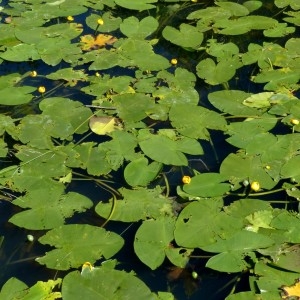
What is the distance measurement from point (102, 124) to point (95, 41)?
110 centimetres

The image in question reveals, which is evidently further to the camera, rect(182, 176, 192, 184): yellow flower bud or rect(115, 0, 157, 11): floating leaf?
rect(115, 0, 157, 11): floating leaf

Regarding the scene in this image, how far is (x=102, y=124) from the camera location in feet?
10.2

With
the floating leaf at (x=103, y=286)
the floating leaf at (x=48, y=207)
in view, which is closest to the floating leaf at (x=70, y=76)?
the floating leaf at (x=48, y=207)

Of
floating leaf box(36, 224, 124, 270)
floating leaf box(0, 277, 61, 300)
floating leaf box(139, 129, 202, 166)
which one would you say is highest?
floating leaf box(139, 129, 202, 166)

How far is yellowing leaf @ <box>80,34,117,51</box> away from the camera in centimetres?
390

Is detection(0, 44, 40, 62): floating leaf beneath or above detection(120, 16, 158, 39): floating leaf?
beneath

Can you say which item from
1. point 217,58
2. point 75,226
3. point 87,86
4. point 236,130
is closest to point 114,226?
point 75,226

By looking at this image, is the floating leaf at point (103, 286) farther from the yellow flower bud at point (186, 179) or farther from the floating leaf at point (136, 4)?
the floating leaf at point (136, 4)

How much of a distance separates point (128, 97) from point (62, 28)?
3.83 ft

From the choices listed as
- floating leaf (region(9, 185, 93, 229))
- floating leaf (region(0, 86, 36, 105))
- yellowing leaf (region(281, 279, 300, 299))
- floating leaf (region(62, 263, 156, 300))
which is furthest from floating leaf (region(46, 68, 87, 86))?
yellowing leaf (region(281, 279, 300, 299))

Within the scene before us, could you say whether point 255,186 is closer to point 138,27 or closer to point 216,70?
point 216,70

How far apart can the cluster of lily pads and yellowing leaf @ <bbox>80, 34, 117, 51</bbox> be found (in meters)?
0.01

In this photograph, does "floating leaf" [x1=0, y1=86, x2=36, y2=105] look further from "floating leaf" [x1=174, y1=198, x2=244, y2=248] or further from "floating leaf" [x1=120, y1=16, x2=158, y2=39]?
"floating leaf" [x1=174, y1=198, x2=244, y2=248]

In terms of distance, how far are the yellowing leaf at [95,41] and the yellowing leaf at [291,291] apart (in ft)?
7.87
